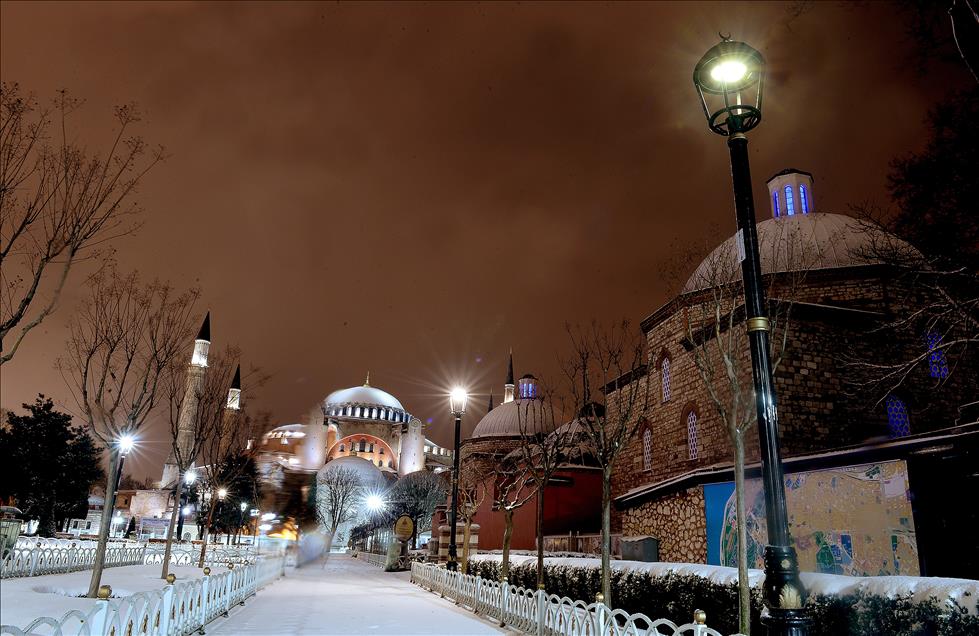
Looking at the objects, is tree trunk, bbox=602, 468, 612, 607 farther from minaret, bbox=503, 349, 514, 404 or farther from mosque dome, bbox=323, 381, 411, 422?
mosque dome, bbox=323, 381, 411, 422

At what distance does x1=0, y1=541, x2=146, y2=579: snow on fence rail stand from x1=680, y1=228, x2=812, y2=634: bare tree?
16.1 metres

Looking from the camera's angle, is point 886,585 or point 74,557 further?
point 74,557

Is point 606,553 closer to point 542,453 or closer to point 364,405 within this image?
point 542,453

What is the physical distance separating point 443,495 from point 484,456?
9.95 metres

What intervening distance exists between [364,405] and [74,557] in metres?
60.7

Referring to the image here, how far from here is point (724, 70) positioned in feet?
14.6

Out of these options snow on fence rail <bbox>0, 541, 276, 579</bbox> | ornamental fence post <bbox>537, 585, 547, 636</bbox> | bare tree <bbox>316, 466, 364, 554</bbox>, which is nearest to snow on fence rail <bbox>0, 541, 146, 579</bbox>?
snow on fence rail <bbox>0, 541, 276, 579</bbox>

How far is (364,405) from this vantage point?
258ft

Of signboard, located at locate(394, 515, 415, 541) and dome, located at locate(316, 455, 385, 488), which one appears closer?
signboard, located at locate(394, 515, 415, 541)

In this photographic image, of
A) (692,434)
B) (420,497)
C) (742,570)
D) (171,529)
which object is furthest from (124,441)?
(420,497)

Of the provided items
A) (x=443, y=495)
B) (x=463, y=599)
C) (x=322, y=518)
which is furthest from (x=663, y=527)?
(x=322, y=518)

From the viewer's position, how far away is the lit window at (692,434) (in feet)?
65.6

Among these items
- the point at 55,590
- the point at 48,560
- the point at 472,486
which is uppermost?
the point at 472,486

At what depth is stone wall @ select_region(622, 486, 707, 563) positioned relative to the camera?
47.8 feet
